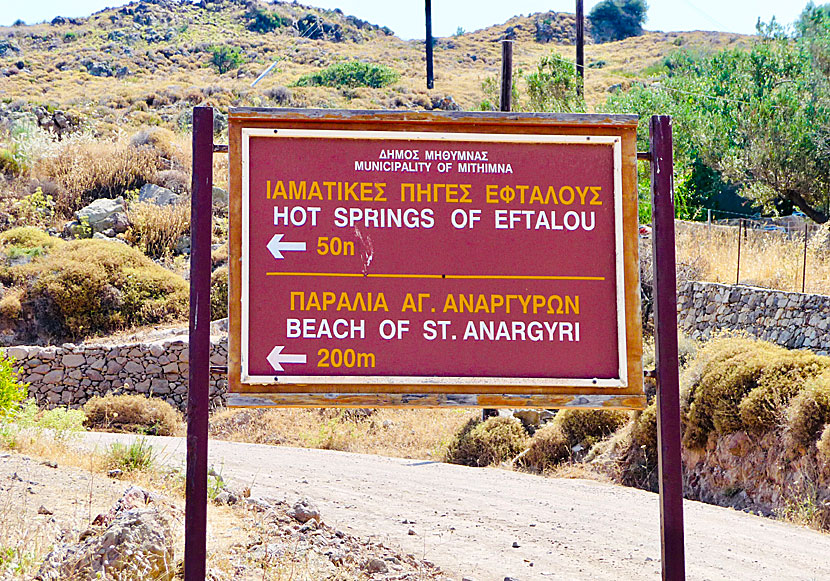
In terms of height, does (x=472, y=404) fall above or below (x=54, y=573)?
above

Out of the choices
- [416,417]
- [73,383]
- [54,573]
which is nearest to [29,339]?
[73,383]

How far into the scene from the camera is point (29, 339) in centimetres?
2211

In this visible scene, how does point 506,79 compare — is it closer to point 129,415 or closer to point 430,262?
point 129,415

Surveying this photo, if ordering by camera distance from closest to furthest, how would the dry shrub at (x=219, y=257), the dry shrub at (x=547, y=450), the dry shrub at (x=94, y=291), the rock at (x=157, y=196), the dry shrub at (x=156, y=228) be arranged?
the dry shrub at (x=547, y=450) < the dry shrub at (x=94, y=291) < the dry shrub at (x=219, y=257) < the dry shrub at (x=156, y=228) < the rock at (x=157, y=196)

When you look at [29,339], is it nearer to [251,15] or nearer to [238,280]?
[238,280]

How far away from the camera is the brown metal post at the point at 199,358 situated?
414cm

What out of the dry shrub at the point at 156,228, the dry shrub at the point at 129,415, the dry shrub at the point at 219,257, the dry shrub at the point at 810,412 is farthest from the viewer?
the dry shrub at the point at 156,228

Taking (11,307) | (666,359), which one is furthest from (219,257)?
(666,359)

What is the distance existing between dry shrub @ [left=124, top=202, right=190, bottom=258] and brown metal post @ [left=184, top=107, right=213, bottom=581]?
23.3m

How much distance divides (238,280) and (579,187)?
1.82 meters

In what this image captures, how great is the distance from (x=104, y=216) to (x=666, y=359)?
26.2 meters

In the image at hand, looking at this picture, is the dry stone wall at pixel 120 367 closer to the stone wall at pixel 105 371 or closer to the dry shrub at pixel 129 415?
the stone wall at pixel 105 371

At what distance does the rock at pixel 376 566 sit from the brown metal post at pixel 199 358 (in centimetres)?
201

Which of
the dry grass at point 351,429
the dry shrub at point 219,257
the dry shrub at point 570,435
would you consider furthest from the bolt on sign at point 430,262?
the dry shrub at point 219,257
